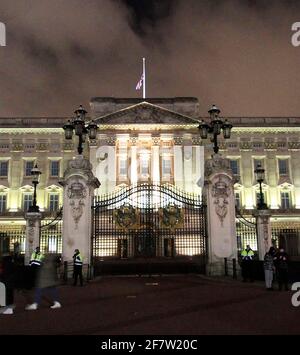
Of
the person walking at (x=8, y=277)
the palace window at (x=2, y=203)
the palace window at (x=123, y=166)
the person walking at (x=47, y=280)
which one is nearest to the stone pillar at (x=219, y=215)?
the person walking at (x=47, y=280)

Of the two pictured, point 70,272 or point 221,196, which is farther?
point 221,196

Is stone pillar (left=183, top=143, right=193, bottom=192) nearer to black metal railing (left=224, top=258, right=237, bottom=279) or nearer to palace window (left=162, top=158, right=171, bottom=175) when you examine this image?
palace window (left=162, top=158, right=171, bottom=175)

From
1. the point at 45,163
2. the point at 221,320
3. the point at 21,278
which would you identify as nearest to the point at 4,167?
the point at 45,163

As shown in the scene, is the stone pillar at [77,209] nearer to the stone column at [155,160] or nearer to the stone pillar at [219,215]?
the stone pillar at [219,215]

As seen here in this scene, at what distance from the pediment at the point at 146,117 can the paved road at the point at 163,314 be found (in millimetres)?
40717

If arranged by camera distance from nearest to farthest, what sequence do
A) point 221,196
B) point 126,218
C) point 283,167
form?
point 221,196 < point 126,218 < point 283,167

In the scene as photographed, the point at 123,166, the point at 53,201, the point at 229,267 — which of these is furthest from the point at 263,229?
the point at 53,201

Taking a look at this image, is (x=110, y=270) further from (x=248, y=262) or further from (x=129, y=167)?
(x=129, y=167)

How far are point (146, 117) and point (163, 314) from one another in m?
46.1

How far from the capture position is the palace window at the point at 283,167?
5553 cm

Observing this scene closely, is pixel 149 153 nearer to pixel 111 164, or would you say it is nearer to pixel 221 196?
pixel 111 164

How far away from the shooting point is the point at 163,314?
952 centimetres
